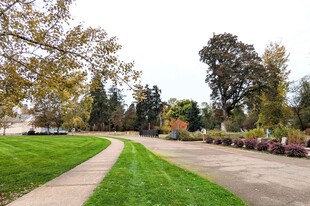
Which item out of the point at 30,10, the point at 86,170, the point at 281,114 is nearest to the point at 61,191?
the point at 86,170

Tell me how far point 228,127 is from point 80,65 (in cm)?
3421

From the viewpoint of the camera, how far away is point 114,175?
707cm

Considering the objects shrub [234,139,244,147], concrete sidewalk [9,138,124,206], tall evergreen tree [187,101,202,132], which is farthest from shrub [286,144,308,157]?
tall evergreen tree [187,101,202,132]

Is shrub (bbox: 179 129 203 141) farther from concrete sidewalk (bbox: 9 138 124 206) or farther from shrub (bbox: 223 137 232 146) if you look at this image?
concrete sidewalk (bbox: 9 138 124 206)

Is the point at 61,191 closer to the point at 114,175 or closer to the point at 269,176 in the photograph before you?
the point at 114,175

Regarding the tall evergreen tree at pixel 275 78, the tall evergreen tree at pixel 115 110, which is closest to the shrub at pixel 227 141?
the tall evergreen tree at pixel 275 78

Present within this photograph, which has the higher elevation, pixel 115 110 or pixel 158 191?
pixel 115 110

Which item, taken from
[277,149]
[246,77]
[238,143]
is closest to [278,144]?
[277,149]

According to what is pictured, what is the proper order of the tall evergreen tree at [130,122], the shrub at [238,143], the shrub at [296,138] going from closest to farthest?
the shrub at [296,138]
the shrub at [238,143]
the tall evergreen tree at [130,122]

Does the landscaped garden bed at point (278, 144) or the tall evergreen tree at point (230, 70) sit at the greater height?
the tall evergreen tree at point (230, 70)

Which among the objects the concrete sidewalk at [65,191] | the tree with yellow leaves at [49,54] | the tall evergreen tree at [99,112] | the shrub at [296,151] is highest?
the tall evergreen tree at [99,112]

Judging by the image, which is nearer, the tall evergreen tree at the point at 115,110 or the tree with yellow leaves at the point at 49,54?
the tree with yellow leaves at the point at 49,54

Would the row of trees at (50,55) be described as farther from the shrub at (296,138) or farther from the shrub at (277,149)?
the shrub at (296,138)

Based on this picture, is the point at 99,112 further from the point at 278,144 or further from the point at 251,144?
the point at 278,144
